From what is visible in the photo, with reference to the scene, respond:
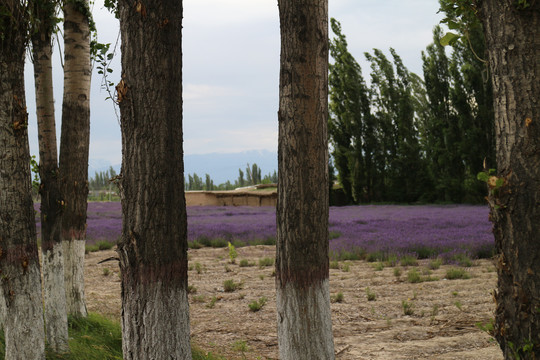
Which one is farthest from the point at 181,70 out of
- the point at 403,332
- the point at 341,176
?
the point at 341,176

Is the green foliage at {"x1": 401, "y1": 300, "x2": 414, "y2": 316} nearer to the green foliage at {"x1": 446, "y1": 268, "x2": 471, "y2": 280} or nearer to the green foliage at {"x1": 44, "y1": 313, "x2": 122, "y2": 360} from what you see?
the green foliage at {"x1": 446, "y1": 268, "x2": 471, "y2": 280}

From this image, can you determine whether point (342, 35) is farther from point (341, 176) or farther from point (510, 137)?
point (510, 137)

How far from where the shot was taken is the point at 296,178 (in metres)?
4.27

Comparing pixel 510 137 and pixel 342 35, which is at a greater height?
pixel 342 35

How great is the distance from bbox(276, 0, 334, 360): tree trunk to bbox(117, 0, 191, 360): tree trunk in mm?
1082

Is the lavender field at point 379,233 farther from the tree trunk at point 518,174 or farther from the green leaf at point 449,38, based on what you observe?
the tree trunk at point 518,174

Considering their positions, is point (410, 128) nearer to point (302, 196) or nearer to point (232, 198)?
point (232, 198)

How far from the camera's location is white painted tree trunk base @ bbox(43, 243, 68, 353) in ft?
18.6

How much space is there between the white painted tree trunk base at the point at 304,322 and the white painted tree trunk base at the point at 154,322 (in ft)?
3.44

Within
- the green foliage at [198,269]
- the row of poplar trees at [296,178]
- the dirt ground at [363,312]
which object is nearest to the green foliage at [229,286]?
the dirt ground at [363,312]

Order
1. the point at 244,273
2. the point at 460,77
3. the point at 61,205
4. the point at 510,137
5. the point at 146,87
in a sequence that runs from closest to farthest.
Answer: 1. the point at 510,137
2. the point at 146,87
3. the point at 61,205
4. the point at 244,273
5. the point at 460,77

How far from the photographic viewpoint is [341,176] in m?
30.0

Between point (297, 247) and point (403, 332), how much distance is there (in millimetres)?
3106

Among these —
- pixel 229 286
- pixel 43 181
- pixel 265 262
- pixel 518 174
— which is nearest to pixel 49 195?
pixel 43 181
